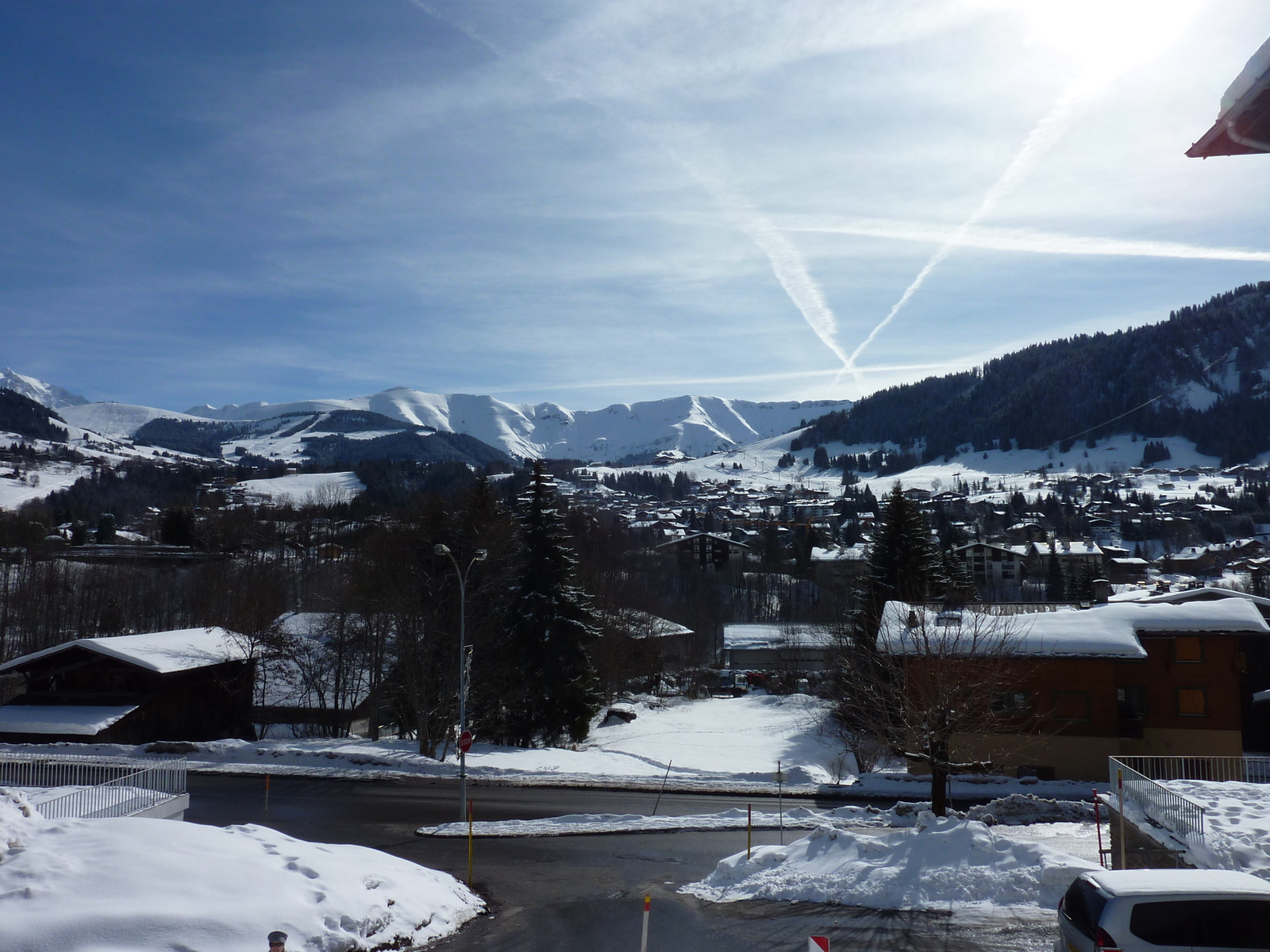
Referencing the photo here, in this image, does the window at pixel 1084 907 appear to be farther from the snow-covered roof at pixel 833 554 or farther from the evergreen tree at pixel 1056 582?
the snow-covered roof at pixel 833 554

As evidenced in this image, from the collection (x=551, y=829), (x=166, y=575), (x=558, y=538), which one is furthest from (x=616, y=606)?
(x=166, y=575)

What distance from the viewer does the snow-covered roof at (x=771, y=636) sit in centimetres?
7656

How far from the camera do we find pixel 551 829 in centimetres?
1992

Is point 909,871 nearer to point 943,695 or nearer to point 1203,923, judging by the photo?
point 943,695

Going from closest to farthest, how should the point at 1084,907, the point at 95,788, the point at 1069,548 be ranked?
the point at 1084,907, the point at 95,788, the point at 1069,548

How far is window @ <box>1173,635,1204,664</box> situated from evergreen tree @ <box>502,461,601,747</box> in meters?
23.4

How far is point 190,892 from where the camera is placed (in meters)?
9.37

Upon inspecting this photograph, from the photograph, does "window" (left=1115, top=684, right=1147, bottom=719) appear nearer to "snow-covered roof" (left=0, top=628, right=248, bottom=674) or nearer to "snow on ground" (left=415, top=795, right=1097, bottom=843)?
"snow on ground" (left=415, top=795, right=1097, bottom=843)

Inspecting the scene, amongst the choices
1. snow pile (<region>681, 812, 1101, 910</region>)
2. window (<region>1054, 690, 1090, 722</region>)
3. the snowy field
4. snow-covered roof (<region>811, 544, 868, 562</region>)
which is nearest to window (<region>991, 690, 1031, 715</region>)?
window (<region>1054, 690, 1090, 722</region>)

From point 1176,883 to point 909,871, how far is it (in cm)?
650

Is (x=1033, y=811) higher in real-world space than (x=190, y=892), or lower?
lower

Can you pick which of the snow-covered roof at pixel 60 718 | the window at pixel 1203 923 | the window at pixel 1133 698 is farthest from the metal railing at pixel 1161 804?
the snow-covered roof at pixel 60 718

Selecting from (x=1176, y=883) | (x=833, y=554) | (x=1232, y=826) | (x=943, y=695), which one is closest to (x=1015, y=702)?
(x=943, y=695)

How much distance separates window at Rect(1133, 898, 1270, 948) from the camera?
26.3 feet
